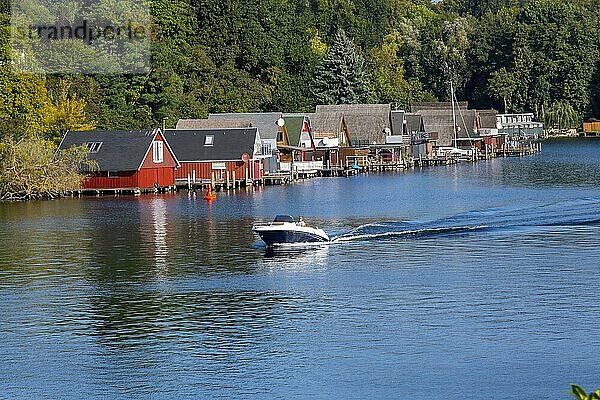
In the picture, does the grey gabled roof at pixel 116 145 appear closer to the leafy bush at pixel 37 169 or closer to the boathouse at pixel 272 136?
the leafy bush at pixel 37 169

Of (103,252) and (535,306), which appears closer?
(535,306)

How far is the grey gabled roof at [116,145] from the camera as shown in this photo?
62.8 metres

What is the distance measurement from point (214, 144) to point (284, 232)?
30823mm

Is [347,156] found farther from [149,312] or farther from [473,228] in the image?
[149,312]

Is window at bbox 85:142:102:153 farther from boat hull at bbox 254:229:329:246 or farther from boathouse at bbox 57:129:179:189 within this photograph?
boat hull at bbox 254:229:329:246

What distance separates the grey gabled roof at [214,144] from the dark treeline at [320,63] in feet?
22.7

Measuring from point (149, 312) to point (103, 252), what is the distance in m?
11.8

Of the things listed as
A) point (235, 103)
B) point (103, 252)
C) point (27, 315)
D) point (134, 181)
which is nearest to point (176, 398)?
point (27, 315)

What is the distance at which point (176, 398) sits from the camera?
69.5ft

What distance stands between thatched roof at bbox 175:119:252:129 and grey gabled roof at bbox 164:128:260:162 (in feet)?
18.2

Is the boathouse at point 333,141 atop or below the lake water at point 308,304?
atop

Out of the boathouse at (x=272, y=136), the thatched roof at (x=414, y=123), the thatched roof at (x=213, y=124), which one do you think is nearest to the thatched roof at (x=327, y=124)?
the boathouse at (x=272, y=136)

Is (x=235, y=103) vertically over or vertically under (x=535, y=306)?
over

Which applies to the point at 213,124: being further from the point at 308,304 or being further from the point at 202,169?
the point at 308,304
